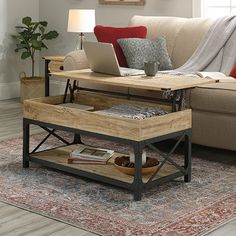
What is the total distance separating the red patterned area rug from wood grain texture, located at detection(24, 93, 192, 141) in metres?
0.34

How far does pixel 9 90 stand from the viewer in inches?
261

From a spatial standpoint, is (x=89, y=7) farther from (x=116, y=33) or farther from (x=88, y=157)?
(x=88, y=157)

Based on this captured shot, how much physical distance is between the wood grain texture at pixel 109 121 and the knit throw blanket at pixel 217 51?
139 centimetres

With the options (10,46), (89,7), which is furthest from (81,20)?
(10,46)

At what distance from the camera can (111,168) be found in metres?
3.55

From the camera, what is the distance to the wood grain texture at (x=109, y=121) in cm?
316

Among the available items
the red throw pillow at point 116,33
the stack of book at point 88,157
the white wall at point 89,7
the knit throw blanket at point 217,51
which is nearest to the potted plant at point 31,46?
the white wall at point 89,7

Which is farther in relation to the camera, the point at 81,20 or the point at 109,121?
the point at 81,20

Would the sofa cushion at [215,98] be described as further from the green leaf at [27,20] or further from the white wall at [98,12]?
the green leaf at [27,20]

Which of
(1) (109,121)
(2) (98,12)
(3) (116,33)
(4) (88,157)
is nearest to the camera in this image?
(1) (109,121)

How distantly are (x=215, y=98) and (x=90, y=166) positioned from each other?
1.02 meters

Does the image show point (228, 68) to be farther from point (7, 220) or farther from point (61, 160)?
point (7, 220)

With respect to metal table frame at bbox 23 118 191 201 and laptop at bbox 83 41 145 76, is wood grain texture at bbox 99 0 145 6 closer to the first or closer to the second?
laptop at bbox 83 41 145 76

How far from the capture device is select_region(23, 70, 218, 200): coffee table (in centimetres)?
319
